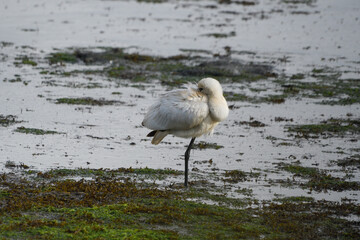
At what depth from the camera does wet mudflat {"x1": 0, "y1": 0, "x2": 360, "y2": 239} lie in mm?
8484

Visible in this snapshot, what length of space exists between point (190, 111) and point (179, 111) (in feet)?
0.60

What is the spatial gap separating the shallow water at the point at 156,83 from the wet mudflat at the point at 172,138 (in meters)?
0.06

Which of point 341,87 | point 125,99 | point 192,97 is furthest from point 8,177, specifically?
point 341,87

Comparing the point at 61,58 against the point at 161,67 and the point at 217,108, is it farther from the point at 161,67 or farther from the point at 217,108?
the point at 217,108

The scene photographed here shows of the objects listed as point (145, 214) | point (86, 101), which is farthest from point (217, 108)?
point (86, 101)

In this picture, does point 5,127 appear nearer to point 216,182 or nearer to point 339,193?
point 216,182

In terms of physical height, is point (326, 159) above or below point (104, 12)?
below

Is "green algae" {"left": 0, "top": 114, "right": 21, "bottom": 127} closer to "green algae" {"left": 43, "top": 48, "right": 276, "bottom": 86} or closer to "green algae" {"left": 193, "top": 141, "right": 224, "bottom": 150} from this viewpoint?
"green algae" {"left": 193, "top": 141, "right": 224, "bottom": 150}

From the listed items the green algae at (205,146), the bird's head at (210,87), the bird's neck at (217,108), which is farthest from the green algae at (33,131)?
the bird's neck at (217,108)

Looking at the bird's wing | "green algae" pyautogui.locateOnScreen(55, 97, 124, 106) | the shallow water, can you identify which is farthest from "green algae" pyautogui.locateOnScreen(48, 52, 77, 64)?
the bird's wing

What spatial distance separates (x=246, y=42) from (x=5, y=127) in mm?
14576

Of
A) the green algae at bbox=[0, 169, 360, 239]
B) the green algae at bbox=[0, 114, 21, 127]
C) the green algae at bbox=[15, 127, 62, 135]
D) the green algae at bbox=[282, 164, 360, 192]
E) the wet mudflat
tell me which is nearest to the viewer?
the green algae at bbox=[0, 169, 360, 239]

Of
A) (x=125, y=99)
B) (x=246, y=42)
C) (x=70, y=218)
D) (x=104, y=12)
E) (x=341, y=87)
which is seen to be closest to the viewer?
(x=70, y=218)

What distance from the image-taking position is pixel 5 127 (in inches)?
528
